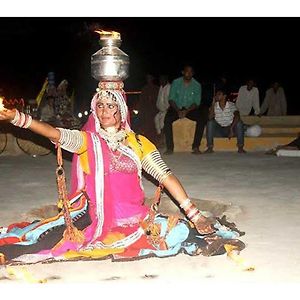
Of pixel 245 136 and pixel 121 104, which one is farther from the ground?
pixel 121 104

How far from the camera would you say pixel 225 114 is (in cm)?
1232

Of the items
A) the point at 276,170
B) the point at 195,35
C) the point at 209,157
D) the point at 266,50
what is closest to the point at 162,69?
the point at 195,35

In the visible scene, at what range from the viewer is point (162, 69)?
2825 centimetres

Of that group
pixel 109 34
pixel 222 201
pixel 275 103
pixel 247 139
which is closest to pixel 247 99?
pixel 275 103

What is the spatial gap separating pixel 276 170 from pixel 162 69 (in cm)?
1897

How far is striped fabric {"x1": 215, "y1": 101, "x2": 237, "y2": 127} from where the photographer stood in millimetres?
12258

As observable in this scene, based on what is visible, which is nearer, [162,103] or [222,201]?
[222,201]

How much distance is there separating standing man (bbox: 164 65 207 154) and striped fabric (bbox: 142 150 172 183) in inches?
280

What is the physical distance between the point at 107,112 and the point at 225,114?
25.5 ft

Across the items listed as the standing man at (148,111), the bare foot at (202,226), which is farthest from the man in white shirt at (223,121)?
the bare foot at (202,226)

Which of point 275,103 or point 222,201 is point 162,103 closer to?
point 275,103

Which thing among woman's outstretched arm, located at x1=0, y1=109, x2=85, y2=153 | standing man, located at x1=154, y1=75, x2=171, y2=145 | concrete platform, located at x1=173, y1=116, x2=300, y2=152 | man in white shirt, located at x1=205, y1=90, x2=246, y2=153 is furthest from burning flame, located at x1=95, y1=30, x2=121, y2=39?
standing man, located at x1=154, y1=75, x2=171, y2=145

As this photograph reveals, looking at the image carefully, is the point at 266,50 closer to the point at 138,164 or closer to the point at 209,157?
the point at 209,157

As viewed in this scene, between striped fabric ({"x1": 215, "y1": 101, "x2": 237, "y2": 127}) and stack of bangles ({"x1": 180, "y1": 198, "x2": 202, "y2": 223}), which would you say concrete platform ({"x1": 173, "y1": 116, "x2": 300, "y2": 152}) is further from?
stack of bangles ({"x1": 180, "y1": 198, "x2": 202, "y2": 223})
